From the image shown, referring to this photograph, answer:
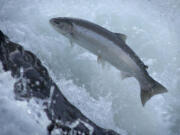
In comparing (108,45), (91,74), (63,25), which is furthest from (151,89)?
(91,74)

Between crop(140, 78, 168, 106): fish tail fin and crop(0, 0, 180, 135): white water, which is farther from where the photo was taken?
crop(140, 78, 168, 106): fish tail fin

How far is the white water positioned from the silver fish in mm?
1141

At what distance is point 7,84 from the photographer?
1.77m

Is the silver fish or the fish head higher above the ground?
the silver fish

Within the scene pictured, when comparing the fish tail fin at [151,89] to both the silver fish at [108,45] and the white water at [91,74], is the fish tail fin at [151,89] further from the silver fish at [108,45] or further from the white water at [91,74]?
the white water at [91,74]

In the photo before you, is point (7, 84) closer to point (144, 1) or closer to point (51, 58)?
point (51, 58)

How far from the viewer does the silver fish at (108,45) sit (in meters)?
2.58

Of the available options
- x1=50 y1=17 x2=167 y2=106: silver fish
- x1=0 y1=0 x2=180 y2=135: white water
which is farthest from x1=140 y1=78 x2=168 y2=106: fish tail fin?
x1=0 y1=0 x2=180 y2=135: white water

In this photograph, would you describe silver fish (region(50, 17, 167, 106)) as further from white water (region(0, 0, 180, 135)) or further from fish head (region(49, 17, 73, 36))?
white water (region(0, 0, 180, 135))

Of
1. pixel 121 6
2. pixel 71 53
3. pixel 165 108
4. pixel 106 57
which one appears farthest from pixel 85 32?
pixel 121 6

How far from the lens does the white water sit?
1.76m

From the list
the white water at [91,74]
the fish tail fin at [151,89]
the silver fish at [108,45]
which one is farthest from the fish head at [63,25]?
the fish tail fin at [151,89]

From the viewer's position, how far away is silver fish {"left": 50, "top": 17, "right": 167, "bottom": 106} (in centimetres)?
258

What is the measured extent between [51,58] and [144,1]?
598 cm
